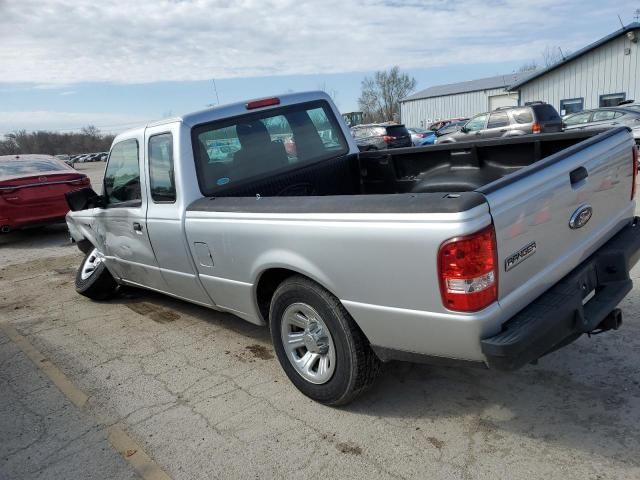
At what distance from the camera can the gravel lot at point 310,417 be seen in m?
2.60

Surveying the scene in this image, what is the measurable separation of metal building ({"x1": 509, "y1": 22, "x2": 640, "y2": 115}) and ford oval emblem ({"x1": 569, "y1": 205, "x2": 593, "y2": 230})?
27240 millimetres

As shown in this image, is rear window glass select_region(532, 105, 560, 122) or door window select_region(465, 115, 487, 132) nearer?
rear window glass select_region(532, 105, 560, 122)

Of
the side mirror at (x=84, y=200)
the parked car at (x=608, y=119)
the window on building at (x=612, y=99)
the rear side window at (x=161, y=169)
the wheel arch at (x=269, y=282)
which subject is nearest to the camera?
the wheel arch at (x=269, y=282)

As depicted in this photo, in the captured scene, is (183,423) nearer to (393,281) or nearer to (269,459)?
(269,459)

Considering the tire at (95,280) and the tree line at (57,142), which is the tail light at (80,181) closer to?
the tire at (95,280)

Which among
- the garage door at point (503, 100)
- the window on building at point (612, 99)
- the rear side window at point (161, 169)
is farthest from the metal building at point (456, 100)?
the rear side window at point (161, 169)

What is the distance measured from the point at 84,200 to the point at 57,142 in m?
106

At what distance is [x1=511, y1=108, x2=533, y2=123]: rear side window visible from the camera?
15.3 metres

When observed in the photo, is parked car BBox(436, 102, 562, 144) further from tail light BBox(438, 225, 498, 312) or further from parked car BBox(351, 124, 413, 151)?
tail light BBox(438, 225, 498, 312)

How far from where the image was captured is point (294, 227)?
9.32 feet

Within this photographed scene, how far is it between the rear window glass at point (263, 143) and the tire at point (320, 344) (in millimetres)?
1176

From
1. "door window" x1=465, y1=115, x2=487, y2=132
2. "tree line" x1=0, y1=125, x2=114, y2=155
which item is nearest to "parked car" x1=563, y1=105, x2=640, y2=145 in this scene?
"door window" x1=465, y1=115, x2=487, y2=132

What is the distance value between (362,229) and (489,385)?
1500 mm

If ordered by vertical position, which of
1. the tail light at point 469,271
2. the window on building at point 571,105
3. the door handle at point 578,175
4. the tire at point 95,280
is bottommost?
the window on building at point 571,105
